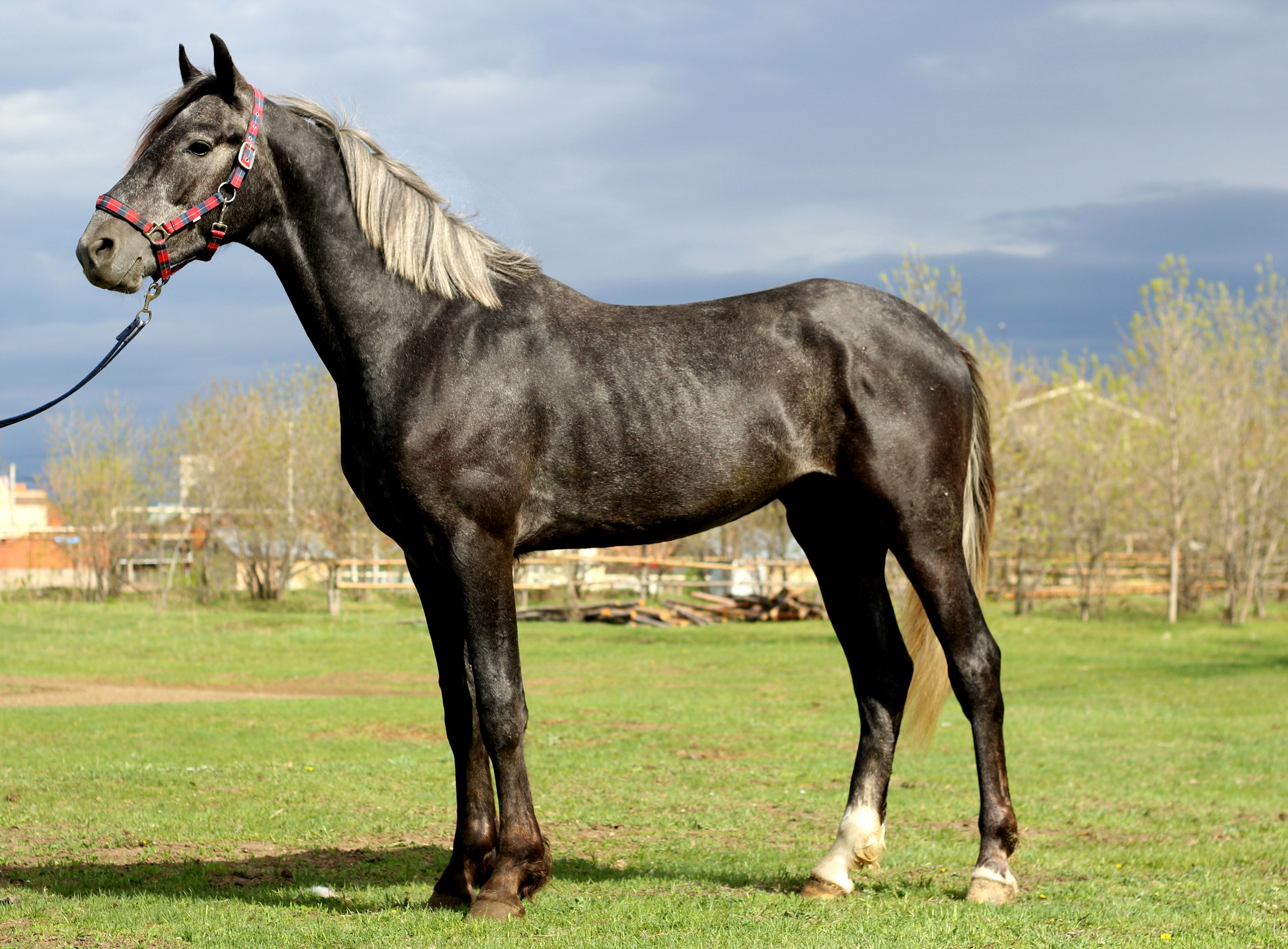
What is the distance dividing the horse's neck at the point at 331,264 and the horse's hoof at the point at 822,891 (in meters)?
2.71

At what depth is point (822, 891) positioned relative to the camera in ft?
15.6

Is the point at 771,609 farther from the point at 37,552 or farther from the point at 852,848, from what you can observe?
the point at 852,848

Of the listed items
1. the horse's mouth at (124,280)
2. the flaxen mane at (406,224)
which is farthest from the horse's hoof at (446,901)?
the horse's mouth at (124,280)

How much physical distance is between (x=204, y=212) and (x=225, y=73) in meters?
0.51

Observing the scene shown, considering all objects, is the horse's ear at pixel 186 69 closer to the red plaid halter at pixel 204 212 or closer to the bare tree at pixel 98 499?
the red plaid halter at pixel 204 212

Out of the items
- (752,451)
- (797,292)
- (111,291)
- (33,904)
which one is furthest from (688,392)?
(33,904)

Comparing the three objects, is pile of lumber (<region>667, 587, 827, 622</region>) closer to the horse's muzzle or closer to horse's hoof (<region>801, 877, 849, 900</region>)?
horse's hoof (<region>801, 877, 849, 900</region>)

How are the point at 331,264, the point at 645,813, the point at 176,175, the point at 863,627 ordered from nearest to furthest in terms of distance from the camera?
the point at 176,175
the point at 331,264
the point at 863,627
the point at 645,813

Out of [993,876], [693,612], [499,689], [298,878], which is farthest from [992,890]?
[693,612]

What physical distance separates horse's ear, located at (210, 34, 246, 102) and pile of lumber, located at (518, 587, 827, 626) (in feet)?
78.4

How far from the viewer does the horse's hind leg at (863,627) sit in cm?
503

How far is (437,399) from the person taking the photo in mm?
A: 4340

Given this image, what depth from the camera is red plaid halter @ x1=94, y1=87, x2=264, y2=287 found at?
416 cm

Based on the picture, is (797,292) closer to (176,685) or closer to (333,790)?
(333,790)
